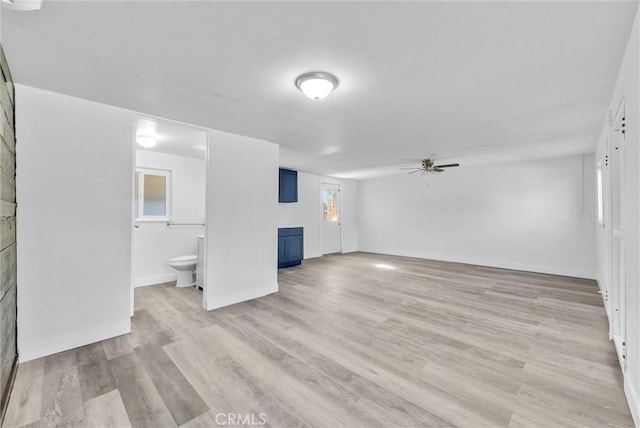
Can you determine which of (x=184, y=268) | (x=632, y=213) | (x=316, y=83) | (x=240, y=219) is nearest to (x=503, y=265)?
(x=632, y=213)

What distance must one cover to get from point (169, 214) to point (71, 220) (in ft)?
7.79

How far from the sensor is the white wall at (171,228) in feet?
14.7

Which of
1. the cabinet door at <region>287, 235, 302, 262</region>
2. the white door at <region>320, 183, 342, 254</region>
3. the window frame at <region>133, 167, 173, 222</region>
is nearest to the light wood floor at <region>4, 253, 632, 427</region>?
the window frame at <region>133, 167, 173, 222</region>

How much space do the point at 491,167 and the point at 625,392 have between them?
5.17 metres

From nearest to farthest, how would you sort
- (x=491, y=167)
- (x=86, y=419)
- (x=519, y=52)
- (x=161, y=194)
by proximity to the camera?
1. (x=86, y=419)
2. (x=519, y=52)
3. (x=161, y=194)
4. (x=491, y=167)

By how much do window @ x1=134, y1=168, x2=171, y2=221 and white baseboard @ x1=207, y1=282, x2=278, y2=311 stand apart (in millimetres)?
2166

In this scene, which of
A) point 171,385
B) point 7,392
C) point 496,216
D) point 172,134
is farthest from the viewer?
point 496,216

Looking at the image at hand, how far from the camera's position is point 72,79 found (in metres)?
2.16

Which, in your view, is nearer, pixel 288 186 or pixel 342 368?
pixel 342 368

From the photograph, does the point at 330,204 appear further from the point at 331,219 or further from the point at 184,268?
the point at 184,268

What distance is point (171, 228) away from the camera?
15.8ft

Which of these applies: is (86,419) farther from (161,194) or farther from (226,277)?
(161,194)

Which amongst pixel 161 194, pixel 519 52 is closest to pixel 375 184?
pixel 161 194
